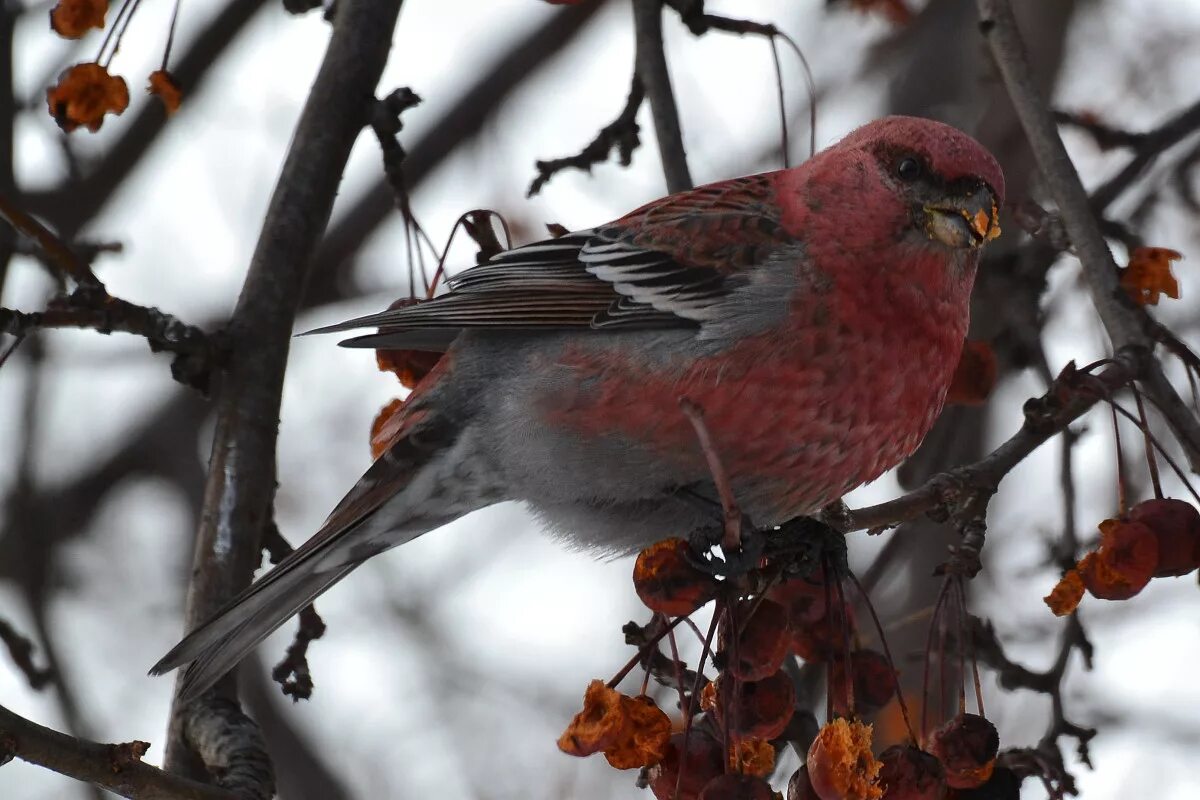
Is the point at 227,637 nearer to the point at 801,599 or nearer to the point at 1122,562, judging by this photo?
the point at 801,599

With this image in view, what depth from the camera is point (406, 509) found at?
123 inches

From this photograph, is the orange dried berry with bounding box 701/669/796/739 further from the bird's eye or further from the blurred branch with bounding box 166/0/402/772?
the bird's eye

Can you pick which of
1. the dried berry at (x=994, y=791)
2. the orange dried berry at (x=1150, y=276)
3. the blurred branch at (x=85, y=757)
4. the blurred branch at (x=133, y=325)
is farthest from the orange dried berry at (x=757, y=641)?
the blurred branch at (x=133, y=325)

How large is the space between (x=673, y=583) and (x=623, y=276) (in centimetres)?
106

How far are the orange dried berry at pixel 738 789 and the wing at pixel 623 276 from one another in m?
1.08

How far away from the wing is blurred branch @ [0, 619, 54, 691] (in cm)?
92

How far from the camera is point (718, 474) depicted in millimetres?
1813

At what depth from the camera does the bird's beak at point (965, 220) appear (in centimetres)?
290

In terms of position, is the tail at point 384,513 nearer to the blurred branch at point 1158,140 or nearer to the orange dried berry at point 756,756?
the orange dried berry at point 756,756

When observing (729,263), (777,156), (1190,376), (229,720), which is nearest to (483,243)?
(729,263)

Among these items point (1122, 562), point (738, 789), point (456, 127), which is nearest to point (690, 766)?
point (738, 789)

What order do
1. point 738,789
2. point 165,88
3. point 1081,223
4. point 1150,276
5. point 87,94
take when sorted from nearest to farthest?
point 738,789
point 1081,223
point 1150,276
point 87,94
point 165,88

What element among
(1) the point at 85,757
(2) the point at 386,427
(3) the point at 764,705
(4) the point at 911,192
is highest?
(4) the point at 911,192

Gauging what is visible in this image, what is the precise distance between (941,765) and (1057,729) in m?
0.59
